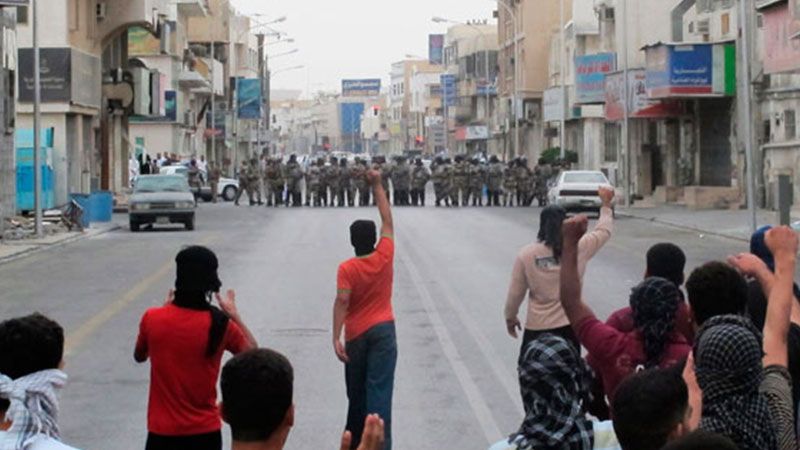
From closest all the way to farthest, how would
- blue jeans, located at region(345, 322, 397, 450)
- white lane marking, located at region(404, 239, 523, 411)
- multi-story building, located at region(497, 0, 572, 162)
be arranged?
1. blue jeans, located at region(345, 322, 397, 450)
2. white lane marking, located at region(404, 239, 523, 411)
3. multi-story building, located at region(497, 0, 572, 162)

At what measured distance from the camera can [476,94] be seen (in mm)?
124438

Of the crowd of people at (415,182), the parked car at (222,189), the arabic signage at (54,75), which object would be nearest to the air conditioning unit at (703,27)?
the crowd of people at (415,182)

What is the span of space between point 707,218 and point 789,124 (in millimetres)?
4575

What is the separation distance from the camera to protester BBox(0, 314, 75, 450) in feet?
17.3

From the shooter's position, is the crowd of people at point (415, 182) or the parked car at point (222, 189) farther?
the parked car at point (222, 189)

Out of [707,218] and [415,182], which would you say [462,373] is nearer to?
[707,218]

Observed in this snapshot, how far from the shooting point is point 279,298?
23.8 metres

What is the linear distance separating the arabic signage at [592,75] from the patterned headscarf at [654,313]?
61.4 metres

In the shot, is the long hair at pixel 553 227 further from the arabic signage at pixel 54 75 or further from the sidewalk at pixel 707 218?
the arabic signage at pixel 54 75

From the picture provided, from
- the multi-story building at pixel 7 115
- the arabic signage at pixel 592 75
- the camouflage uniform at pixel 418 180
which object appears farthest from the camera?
the arabic signage at pixel 592 75

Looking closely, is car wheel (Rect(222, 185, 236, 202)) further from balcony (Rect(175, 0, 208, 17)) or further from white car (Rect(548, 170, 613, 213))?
white car (Rect(548, 170, 613, 213))

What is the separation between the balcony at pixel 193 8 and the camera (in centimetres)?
8988

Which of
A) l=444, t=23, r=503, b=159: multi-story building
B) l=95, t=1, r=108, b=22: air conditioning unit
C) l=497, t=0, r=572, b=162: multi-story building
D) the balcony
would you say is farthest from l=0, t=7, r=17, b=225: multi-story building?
l=444, t=23, r=503, b=159: multi-story building

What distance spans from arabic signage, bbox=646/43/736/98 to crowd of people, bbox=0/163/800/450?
45743 mm
